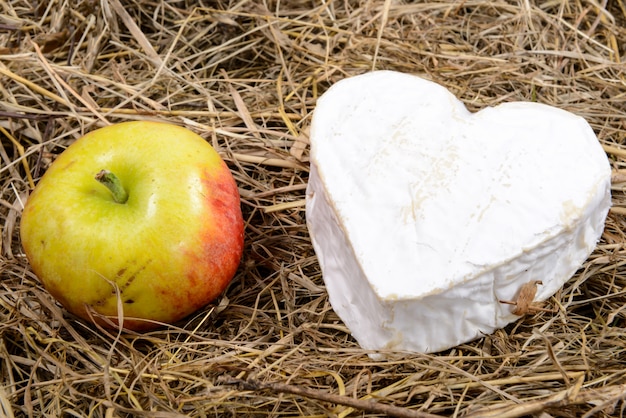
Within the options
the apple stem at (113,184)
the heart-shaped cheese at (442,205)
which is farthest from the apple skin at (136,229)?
the heart-shaped cheese at (442,205)

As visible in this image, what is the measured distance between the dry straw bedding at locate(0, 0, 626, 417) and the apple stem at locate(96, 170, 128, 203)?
33cm

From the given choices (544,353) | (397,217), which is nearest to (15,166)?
(397,217)

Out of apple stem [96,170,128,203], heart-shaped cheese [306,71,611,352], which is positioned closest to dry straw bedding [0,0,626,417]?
heart-shaped cheese [306,71,611,352]

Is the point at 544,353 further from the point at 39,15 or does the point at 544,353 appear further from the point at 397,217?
the point at 39,15

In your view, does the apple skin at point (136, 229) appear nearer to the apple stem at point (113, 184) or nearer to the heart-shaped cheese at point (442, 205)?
the apple stem at point (113, 184)

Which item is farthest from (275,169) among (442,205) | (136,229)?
(442,205)

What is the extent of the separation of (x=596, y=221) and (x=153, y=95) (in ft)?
4.27

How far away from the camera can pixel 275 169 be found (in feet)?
6.33

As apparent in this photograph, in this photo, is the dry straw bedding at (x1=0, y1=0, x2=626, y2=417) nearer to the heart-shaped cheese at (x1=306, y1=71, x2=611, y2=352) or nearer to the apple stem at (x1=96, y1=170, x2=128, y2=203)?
the heart-shaped cheese at (x1=306, y1=71, x2=611, y2=352)

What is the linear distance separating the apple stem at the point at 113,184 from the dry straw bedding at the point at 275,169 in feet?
1.09

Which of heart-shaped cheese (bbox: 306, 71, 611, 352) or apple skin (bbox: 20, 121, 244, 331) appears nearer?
heart-shaped cheese (bbox: 306, 71, 611, 352)

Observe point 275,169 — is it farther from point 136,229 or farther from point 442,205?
point 442,205

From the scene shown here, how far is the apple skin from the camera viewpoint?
151cm

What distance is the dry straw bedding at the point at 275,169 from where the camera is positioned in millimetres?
1449
